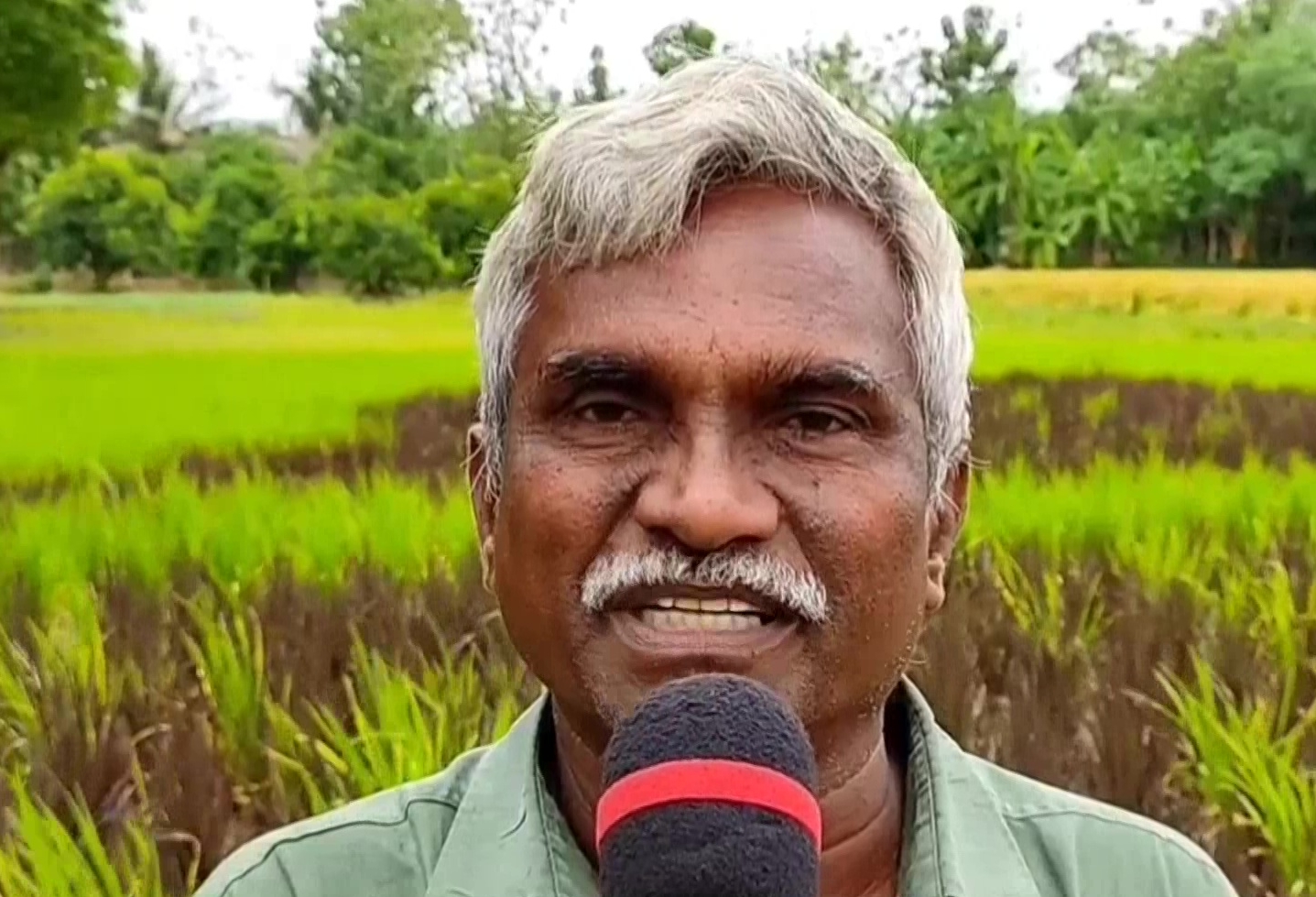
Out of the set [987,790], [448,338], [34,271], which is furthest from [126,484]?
[987,790]

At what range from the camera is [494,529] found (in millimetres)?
1080

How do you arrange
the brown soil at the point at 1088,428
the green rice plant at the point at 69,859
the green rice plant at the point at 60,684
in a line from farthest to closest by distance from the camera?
the brown soil at the point at 1088,428
the green rice plant at the point at 60,684
the green rice plant at the point at 69,859

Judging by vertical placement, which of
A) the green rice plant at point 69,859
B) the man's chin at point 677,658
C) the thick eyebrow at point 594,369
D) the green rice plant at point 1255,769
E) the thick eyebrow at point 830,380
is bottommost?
the green rice plant at point 1255,769

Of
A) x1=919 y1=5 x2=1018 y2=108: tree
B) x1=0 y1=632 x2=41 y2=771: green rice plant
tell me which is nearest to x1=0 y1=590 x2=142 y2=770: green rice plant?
x1=0 y1=632 x2=41 y2=771: green rice plant

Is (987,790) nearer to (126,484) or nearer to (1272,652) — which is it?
(1272,652)

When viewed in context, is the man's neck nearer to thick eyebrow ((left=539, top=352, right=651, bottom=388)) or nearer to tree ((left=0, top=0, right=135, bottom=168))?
thick eyebrow ((left=539, top=352, right=651, bottom=388))

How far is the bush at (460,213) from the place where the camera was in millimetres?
2514

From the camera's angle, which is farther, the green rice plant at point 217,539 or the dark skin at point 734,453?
the green rice plant at point 217,539

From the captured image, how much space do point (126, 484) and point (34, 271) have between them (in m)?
0.32

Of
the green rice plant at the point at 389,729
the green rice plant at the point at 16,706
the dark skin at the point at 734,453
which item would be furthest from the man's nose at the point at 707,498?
the green rice plant at the point at 16,706

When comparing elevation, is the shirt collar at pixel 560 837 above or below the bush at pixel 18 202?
below

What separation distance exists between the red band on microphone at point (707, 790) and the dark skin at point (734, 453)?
12.5 inches

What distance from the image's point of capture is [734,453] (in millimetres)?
956

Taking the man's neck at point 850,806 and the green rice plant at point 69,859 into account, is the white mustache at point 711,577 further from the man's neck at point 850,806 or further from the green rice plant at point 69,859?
the green rice plant at point 69,859
